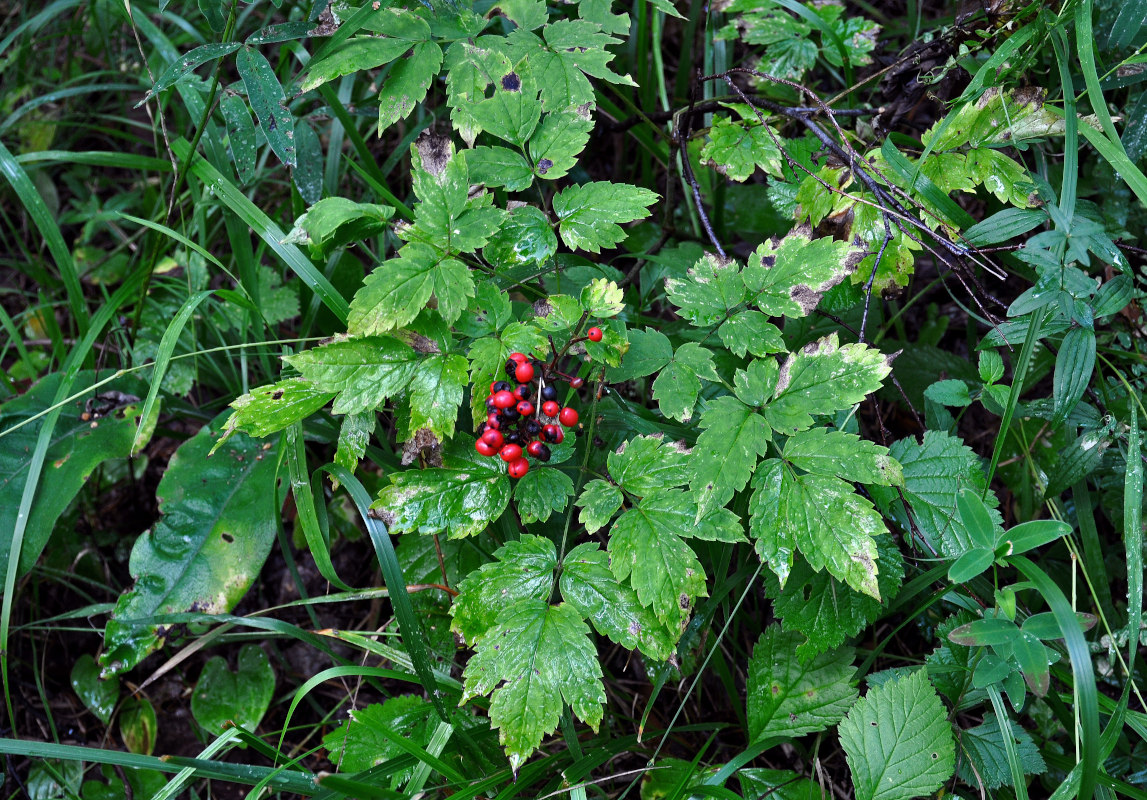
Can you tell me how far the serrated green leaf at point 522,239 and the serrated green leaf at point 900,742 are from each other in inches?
47.8

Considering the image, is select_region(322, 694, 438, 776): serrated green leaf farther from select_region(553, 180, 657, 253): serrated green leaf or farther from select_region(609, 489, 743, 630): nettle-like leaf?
select_region(553, 180, 657, 253): serrated green leaf

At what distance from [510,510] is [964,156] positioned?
1.41 meters

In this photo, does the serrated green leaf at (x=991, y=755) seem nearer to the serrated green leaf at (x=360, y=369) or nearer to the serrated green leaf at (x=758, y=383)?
the serrated green leaf at (x=758, y=383)

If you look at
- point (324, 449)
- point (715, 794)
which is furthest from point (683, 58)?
point (715, 794)

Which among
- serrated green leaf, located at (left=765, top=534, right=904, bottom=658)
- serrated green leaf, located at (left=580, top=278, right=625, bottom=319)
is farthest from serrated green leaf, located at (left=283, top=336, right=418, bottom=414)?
serrated green leaf, located at (left=765, top=534, right=904, bottom=658)

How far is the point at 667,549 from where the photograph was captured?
1.40 metres

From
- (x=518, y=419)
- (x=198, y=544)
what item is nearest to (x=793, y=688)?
(x=518, y=419)

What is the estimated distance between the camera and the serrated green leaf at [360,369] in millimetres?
1505

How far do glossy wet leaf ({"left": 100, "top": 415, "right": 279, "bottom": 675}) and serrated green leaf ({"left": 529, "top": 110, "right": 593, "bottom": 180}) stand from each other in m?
1.15

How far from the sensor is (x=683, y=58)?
103 inches

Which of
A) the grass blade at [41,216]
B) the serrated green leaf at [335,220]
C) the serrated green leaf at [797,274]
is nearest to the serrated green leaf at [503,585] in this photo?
the serrated green leaf at [797,274]

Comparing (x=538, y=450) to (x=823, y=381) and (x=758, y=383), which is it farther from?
(x=823, y=381)

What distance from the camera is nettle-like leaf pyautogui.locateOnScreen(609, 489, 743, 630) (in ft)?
4.52

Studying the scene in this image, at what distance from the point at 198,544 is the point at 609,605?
127cm
